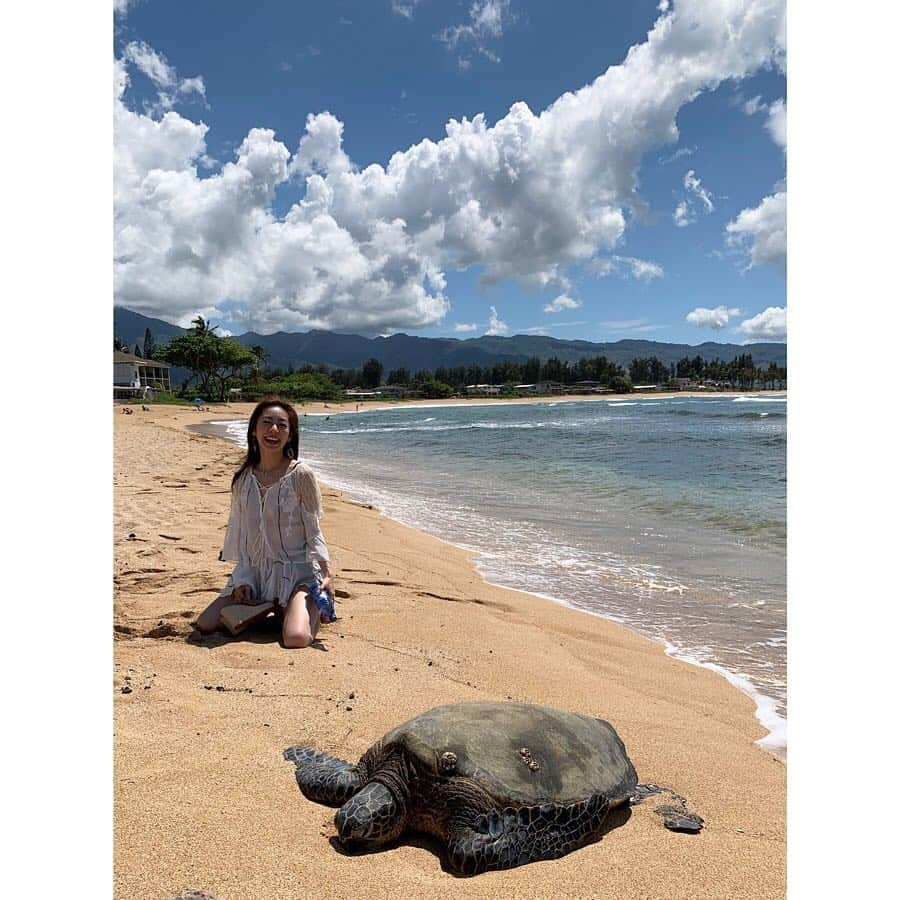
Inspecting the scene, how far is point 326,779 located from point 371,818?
32 cm

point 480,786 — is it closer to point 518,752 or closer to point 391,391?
point 518,752

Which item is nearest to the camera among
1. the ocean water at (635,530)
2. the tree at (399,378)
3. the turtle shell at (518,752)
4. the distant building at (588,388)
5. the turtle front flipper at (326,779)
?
the turtle shell at (518,752)

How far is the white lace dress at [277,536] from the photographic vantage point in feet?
13.0

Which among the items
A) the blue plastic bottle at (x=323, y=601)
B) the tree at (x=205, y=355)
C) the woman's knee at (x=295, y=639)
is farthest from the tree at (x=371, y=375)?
the woman's knee at (x=295, y=639)

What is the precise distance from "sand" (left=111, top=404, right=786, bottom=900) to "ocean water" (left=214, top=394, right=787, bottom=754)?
0.50m

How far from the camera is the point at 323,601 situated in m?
3.96

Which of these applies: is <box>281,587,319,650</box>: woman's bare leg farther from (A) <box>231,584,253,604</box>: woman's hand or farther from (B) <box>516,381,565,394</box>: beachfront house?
(B) <box>516,381,565,394</box>: beachfront house

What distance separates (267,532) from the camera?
401 centimetres

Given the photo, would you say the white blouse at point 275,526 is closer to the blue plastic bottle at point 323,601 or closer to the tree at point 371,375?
the blue plastic bottle at point 323,601

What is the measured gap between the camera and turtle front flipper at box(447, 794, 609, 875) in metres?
1.90
